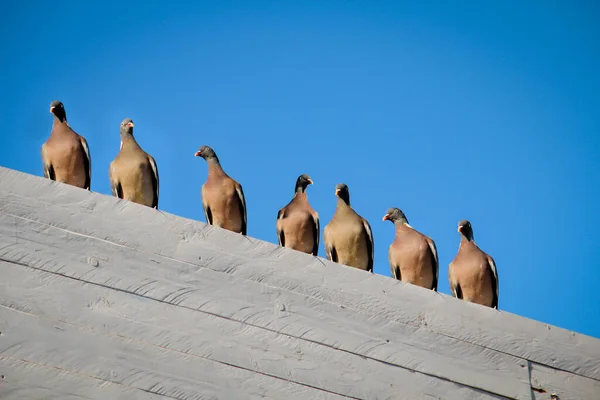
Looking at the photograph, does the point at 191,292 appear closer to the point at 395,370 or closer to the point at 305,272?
the point at 305,272

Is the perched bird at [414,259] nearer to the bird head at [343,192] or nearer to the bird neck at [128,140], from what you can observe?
the bird head at [343,192]

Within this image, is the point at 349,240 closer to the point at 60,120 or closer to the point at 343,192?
the point at 343,192

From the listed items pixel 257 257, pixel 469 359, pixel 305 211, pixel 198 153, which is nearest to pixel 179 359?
pixel 257 257

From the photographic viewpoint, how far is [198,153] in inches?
350

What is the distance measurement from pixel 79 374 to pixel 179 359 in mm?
541

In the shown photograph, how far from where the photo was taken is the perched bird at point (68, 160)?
772 centimetres

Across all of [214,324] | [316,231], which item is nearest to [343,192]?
[316,231]

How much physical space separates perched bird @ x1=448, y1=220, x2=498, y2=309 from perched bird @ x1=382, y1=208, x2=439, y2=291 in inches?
7.2

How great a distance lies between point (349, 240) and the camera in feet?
26.2

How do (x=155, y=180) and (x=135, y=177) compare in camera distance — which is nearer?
(x=135, y=177)

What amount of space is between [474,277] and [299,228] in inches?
62.0

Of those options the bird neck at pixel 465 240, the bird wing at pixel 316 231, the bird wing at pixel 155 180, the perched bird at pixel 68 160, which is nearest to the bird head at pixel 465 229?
the bird neck at pixel 465 240

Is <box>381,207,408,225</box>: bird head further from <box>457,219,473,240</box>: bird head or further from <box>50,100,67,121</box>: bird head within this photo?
<box>50,100,67,121</box>: bird head

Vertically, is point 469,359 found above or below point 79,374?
above
